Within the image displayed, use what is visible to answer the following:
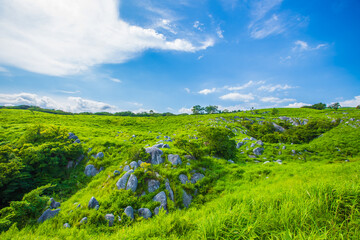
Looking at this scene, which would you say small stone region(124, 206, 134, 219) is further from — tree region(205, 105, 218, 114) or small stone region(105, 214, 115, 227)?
tree region(205, 105, 218, 114)

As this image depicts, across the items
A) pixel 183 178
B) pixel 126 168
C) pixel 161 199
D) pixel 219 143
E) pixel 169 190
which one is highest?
pixel 219 143

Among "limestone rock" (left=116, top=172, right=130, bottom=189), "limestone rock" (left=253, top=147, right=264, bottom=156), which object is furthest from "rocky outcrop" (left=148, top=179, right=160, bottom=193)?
"limestone rock" (left=253, top=147, right=264, bottom=156)

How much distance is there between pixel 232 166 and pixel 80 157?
1363cm

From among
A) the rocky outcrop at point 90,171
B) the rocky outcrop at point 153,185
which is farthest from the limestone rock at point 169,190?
the rocky outcrop at point 90,171

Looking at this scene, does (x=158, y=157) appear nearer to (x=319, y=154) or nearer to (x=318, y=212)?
(x=318, y=212)

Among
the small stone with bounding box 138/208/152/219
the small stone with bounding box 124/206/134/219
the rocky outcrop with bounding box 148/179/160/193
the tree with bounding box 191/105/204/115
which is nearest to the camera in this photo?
the small stone with bounding box 124/206/134/219

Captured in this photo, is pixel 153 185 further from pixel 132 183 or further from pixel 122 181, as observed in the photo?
pixel 122 181

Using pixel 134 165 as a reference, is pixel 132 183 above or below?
below

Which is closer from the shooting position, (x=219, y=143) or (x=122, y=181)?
(x=122, y=181)

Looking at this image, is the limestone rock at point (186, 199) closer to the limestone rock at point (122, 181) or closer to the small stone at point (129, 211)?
the small stone at point (129, 211)

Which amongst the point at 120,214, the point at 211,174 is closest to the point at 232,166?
the point at 211,174

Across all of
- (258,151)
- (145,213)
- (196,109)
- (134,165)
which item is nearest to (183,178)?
(145,213)

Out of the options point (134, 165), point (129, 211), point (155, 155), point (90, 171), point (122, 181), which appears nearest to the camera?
point (129, 211)

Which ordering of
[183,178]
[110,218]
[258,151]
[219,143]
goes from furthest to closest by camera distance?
[258,151] → [219,143] → [183,178] → [110,218]
